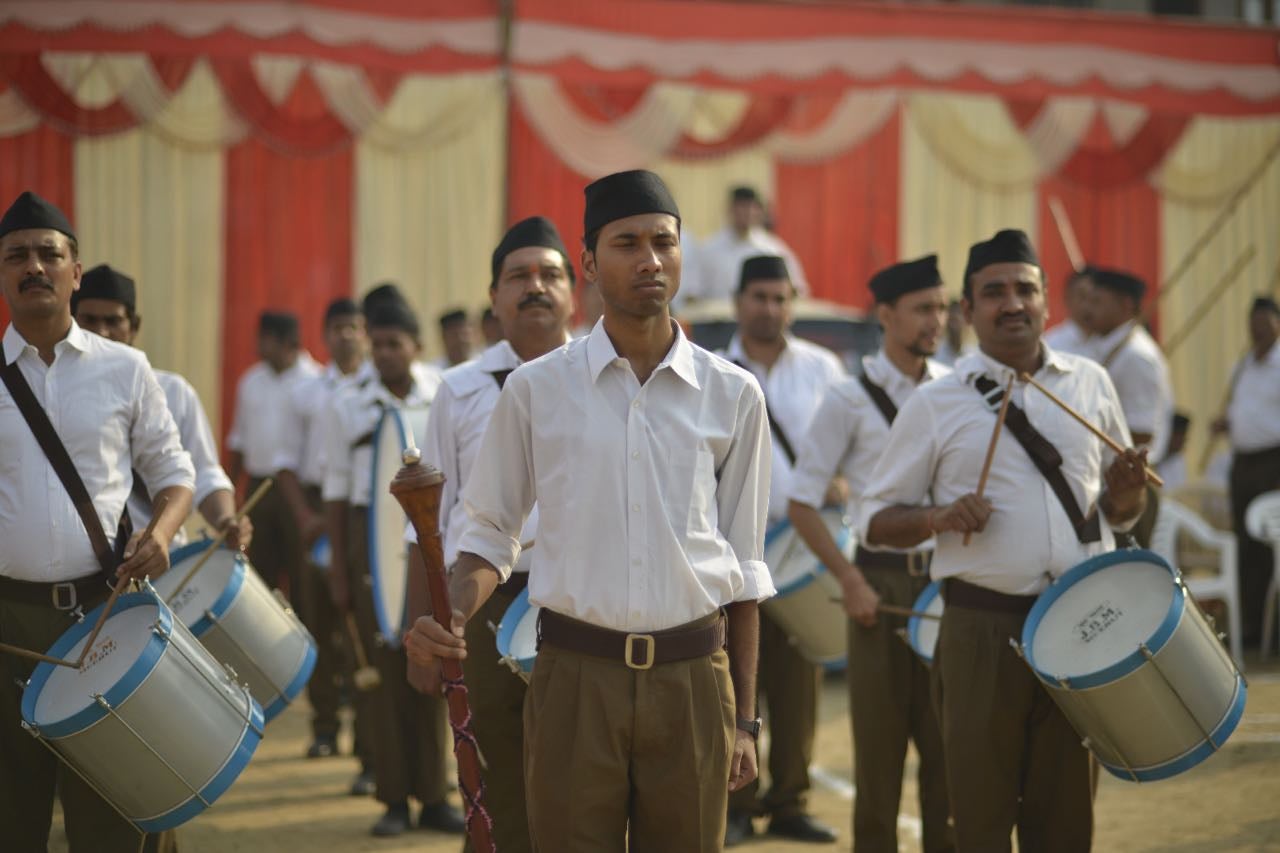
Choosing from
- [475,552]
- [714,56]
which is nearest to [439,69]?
[714,56]

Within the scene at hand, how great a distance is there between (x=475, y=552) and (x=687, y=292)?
895 centimetres

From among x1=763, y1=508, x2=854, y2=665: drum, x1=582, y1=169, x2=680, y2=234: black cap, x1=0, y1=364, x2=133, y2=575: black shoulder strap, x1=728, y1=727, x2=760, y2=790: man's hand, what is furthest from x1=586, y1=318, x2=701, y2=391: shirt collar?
x1=763, y1=508, x2=854, y2=665: drum

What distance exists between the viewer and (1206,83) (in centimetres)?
1669

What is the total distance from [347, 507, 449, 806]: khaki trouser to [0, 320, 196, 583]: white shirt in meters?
2.46

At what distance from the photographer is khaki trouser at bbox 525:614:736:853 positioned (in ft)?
12.1

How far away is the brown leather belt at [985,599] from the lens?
5.03 metres

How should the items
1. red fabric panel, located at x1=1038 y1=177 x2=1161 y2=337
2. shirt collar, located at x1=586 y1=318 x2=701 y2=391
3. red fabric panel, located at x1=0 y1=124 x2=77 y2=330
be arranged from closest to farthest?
shirt collar, located at x1=586 y1=318 x2=701 y2=391 → red fabric panel, located at x1=0 y1=124 x2=77 y2=330 → red fabric panel, located at x1=1038 y1=177 x2=1161 y2=337

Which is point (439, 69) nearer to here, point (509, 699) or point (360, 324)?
point (360, 324)

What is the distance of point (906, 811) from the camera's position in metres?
7.62

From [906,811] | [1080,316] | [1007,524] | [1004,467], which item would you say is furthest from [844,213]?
[1007,524]

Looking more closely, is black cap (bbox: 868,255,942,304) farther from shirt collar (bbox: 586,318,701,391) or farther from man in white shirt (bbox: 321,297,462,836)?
shirt collar (bbox: 586,318,701,391)

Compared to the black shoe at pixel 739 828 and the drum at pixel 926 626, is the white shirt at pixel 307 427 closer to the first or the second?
the black shoe at pixel 739 828

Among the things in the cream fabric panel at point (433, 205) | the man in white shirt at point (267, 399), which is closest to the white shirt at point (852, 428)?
the man in white shirt at point (267, 399)

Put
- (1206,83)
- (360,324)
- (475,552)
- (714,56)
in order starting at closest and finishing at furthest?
(475,552), (360,324), (714,56), (1206,83)
